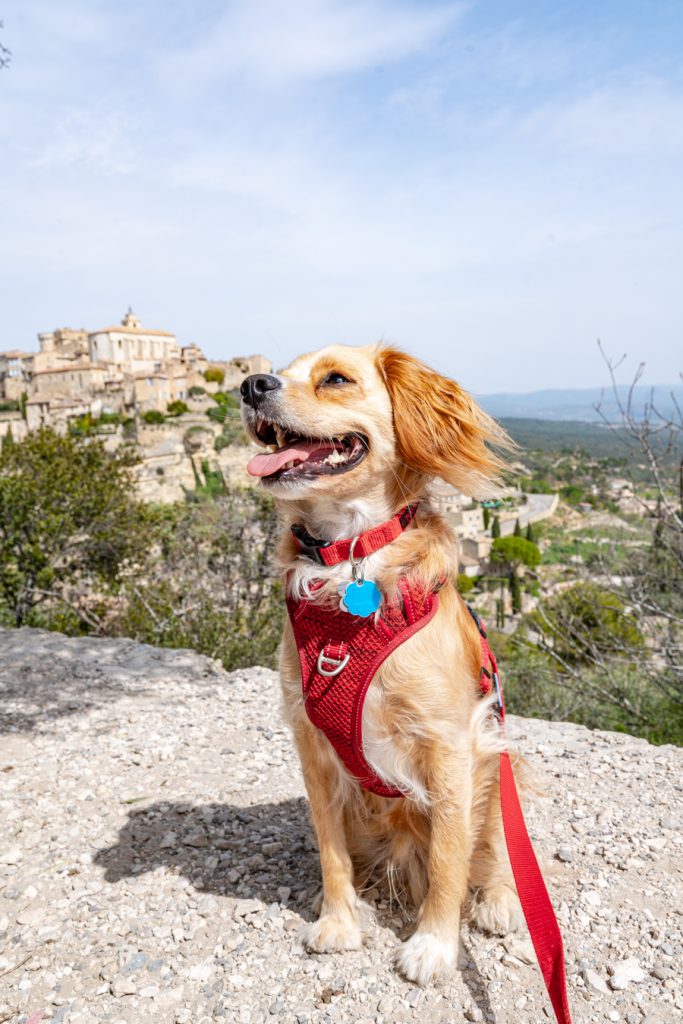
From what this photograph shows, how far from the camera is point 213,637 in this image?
7.92 metres

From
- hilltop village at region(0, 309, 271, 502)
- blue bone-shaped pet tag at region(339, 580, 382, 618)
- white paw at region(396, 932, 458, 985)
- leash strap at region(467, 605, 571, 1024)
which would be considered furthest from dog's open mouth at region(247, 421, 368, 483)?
hilltop village at region(0, 309, 271, 502)

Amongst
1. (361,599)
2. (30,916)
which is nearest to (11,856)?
(30,916)

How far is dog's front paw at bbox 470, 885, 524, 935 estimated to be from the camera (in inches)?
102

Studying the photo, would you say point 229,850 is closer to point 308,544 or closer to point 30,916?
point 30,916

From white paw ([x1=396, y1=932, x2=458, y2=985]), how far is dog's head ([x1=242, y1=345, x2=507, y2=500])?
1.53m

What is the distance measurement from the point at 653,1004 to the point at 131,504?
1130cm

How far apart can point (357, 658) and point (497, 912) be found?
1.18 m

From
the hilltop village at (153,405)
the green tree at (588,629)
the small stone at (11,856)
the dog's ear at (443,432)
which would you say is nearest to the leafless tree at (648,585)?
the green tree at (588,629)

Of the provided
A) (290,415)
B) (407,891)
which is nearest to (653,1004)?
(407,891)

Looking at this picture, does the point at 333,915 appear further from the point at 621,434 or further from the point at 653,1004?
the point at 621,434

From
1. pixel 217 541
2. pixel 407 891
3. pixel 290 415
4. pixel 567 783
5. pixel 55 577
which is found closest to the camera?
pixel 290 415

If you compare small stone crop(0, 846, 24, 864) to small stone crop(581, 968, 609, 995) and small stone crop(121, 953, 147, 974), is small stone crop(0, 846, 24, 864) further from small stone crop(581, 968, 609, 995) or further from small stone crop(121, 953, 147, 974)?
small stone crop(581, 968, 609, 995)

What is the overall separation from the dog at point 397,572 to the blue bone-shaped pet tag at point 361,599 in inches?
1.0

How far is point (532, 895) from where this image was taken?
7.29ft
